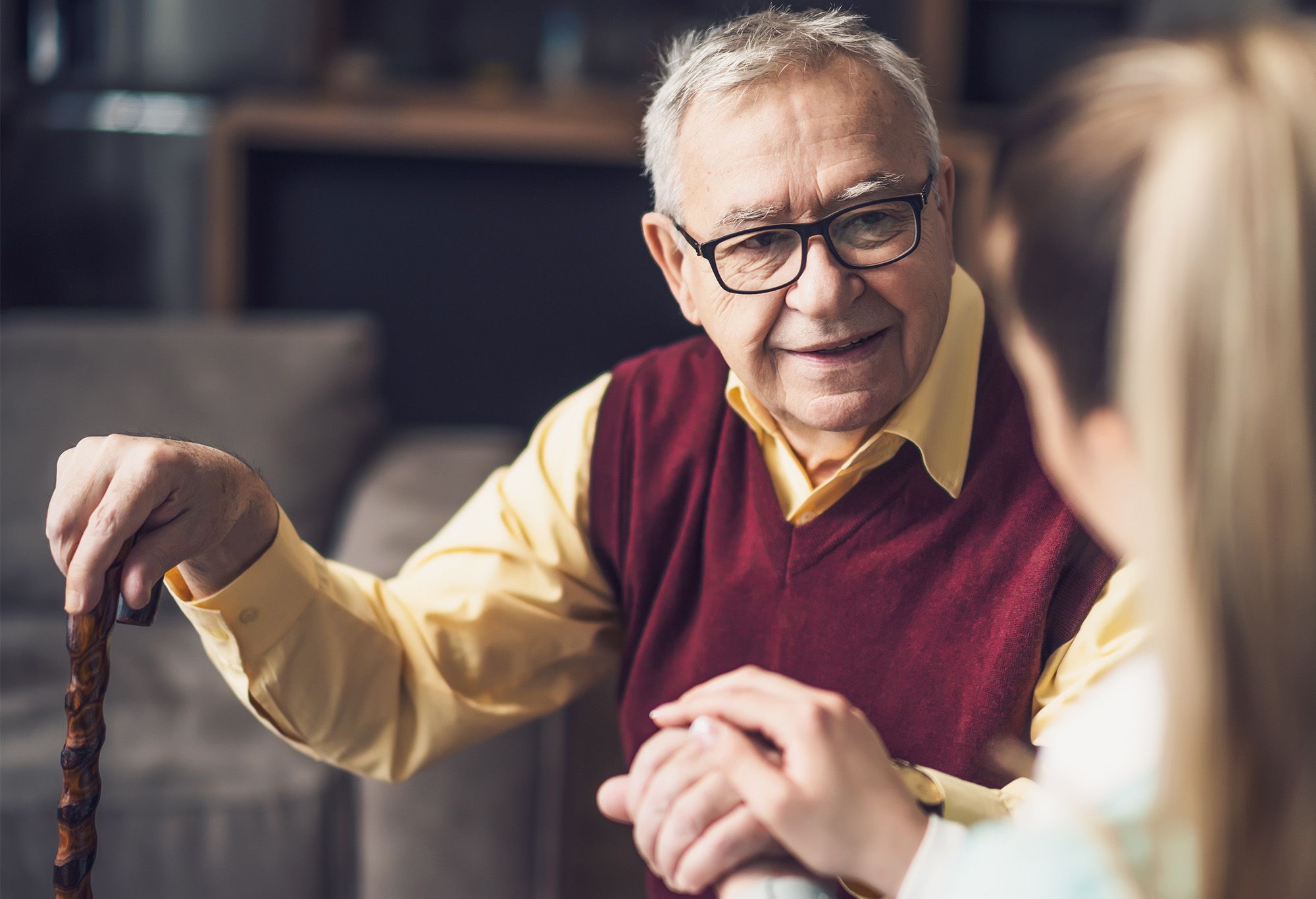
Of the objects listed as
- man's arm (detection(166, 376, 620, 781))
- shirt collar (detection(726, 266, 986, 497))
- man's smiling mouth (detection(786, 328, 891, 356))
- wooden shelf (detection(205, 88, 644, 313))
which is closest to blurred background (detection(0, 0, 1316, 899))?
wooden shelf (detection(205, 88, 644, 313))

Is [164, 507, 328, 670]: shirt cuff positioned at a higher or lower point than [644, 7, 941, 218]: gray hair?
lower

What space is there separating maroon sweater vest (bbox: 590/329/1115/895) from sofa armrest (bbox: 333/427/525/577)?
24.0 inches

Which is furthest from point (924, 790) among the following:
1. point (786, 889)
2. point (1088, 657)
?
point (1088, 657)

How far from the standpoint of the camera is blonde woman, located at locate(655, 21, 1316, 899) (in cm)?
54

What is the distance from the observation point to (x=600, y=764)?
220cm

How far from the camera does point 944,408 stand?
3.56ft

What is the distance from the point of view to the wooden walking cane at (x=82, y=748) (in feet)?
2.80

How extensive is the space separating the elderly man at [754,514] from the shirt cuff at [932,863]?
0.20 metres

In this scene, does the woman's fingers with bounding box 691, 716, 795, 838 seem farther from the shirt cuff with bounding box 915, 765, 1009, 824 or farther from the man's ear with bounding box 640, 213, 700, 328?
the man's ear with bounding box 640, 213, 700, 328

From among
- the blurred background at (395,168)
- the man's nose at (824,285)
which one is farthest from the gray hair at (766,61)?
the blurred background at (395,168)

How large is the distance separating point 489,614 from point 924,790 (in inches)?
20.9

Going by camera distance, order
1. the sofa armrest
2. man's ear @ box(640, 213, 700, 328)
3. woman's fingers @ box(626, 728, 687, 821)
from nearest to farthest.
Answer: woman's fingers @ box(626, 728, 687, 821) < man's ear @ box(640, 213, 700, 328) < the sofa armrest

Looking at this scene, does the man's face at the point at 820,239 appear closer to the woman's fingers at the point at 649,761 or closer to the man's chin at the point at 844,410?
the man's chin at the point at 844,410

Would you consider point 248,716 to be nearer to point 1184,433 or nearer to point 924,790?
point 924,790
